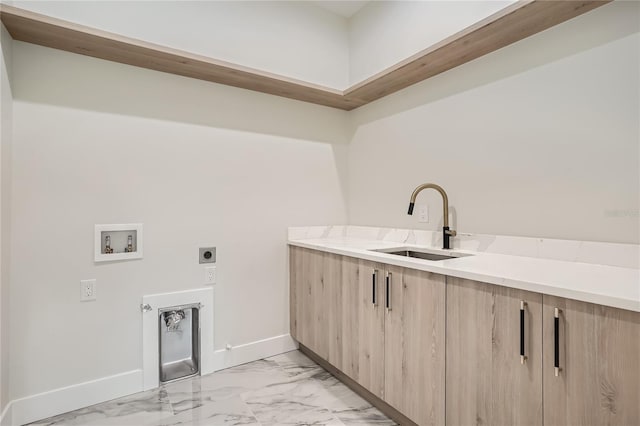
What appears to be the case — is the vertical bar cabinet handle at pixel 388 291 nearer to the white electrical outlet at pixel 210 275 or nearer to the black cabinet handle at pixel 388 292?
the black cabinet handle at pixel 388 292

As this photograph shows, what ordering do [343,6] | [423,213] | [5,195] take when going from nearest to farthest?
[5,195] → [423,213] → [343,6]

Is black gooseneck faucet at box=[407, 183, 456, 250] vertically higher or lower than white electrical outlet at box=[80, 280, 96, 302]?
higher

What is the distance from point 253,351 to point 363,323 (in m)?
1.06

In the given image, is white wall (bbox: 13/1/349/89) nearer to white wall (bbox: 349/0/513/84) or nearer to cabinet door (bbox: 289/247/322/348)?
white wall (bbox: 349/0/513/84)

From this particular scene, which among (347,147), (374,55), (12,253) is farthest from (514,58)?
(12,253)

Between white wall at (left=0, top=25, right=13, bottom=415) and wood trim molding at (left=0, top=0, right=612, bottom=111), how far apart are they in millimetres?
173

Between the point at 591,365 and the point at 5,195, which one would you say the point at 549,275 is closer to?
the point at 591,365

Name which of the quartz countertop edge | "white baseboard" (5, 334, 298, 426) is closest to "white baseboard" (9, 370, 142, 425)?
"white baseboard" (5, 334, 298, 426)

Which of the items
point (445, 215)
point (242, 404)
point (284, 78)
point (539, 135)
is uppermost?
point (284, 78)

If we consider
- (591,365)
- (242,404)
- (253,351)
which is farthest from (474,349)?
(253,351)

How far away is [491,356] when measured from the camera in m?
1.30

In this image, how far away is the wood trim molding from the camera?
158cm

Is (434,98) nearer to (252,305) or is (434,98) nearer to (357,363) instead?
(357,363)

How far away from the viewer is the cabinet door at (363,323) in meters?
1.83
